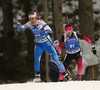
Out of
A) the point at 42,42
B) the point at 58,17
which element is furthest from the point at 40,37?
the point at 58,17

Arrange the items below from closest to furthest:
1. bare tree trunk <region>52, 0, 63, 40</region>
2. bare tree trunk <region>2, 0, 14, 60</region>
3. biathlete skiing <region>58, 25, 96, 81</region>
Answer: biathlete skiing <region>58, 25, 96, 81</region>
bare tree trunk <region>52, 0, 63, 40</region>
bare tree trunk <region>2, 0, 14, 60</region>

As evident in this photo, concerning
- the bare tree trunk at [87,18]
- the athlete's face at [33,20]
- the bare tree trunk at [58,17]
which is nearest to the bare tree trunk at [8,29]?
the bare tree trunk at [58,17]

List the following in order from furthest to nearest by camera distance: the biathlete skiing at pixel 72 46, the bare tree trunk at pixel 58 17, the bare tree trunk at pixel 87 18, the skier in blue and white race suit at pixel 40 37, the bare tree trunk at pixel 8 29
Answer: the bare tree trunk at pixel 8 29
the bare tree trunk at pixel 87 18
the bare tree trunk at pixel 58 17
the biathlete skiing at pixel 72 46
the skier in blue and white race suit at pixel 40 37

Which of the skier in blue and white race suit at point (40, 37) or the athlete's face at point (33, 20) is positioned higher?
the athlete's face at point (33, 20)

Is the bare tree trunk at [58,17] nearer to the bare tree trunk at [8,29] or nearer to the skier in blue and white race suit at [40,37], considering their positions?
the skier in blue and white race suit at [40,37]

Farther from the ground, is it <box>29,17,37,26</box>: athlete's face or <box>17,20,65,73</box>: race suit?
<box>29,17,37,26</box>: athlete's face

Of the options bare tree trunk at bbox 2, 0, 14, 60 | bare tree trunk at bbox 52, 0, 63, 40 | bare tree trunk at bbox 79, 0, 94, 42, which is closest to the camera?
bare tree trunk at bbox 52, 0, 63, 40

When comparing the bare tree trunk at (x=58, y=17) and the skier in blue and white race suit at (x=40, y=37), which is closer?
the skier in blue and white race suit at (x=40, y=37)

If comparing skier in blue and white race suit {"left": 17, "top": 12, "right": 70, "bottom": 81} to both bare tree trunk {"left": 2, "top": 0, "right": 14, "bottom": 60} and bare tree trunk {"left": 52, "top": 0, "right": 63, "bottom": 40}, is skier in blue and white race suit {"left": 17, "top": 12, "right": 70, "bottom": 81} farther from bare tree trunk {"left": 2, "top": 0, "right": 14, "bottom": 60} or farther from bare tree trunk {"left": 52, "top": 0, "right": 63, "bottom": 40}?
bare tree trunk {"left": 2, "top": 0, "right": 14, "bottom": 60}

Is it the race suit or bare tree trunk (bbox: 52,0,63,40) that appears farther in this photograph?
bare tree trunk (bbox: 52,0,63,40)

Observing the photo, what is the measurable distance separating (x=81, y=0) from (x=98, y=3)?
3.44 ft

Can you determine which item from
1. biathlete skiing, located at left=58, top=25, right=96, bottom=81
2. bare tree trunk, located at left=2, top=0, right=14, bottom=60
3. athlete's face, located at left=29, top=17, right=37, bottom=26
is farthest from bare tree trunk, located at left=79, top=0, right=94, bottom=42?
bare tree trunk, located at left=2, top=0, right=14, bottom=60

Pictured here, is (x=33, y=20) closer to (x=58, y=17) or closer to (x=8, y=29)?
(x=58, y=17)

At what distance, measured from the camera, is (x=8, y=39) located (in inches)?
289
